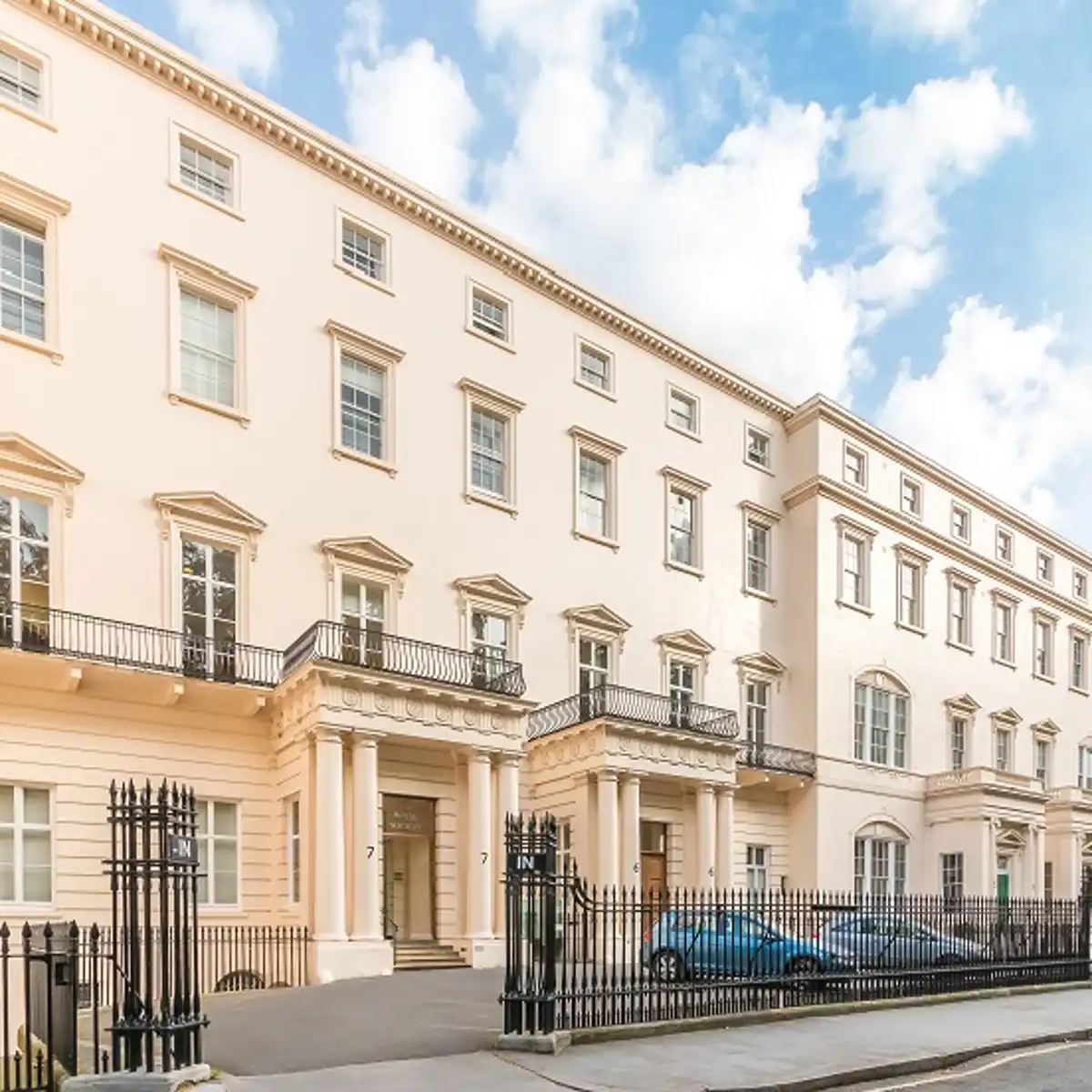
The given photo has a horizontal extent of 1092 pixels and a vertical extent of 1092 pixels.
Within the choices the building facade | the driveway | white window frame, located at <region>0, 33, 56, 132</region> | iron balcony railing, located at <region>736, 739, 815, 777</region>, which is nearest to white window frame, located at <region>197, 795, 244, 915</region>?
the building facade

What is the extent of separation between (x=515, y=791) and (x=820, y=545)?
15747mm

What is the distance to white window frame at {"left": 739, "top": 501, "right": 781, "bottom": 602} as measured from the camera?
109 ft

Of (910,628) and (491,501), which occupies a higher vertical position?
(491,501)

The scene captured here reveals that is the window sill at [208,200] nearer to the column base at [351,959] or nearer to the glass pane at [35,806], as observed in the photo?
the glass pane at [35,806]

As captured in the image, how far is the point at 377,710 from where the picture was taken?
2003cm

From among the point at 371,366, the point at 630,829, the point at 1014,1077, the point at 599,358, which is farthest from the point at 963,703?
the point at 1014,1077

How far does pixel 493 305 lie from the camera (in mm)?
27453

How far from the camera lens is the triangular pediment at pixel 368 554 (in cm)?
2275

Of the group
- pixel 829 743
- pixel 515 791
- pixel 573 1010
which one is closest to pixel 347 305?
pixel 515 791

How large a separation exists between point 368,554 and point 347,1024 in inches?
457

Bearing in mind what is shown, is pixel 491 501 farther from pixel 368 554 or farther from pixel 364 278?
pixel 364 278

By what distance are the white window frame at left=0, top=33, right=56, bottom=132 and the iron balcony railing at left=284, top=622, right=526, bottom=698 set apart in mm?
10255

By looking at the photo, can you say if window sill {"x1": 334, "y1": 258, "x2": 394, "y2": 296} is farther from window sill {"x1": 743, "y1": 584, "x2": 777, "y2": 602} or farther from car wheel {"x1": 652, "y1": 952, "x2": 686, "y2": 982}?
car wheel {"x1": 652, "y1": 952, "x2": 686, "y2": 982}

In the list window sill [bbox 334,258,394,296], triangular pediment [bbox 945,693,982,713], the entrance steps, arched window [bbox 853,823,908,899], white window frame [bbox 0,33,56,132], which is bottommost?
arched window [bbox 853,823,908,899]
